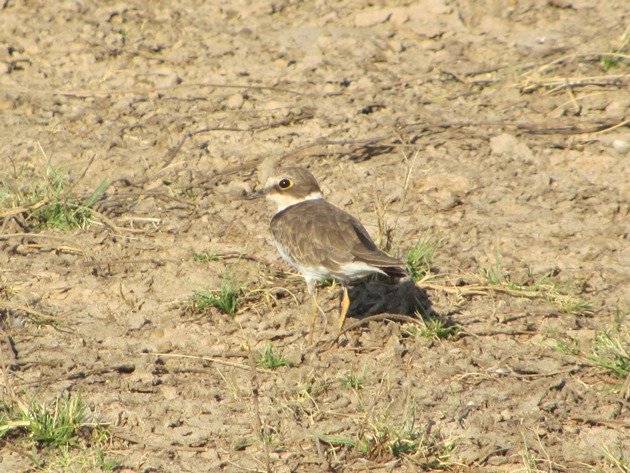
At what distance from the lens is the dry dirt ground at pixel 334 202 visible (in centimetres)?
586

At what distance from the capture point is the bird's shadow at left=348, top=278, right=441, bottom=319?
695cm

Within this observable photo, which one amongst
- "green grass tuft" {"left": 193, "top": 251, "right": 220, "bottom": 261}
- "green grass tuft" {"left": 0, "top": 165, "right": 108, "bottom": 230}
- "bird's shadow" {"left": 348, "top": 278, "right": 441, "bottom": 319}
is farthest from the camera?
"green grass tuft" {"left": 0, "top": 165, "right": 108, "bottom": 230}

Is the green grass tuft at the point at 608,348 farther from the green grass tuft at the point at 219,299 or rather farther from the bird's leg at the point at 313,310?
the green grass tuft at the point at 219,299

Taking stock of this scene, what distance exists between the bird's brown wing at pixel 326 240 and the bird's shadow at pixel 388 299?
0.48 meters

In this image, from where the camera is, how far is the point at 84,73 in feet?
31.2

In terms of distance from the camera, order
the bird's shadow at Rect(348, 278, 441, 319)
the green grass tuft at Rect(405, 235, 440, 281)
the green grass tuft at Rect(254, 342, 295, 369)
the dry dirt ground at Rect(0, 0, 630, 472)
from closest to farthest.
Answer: the dry dirt ground at Rect(0, 0, 630, 472) < the green grass tuft at Rect(254, 342, 295, 369) < the bird's shadow at Rect(348, 278, 441, 319) < the green grass tuft at Rect(405, 235, 440, 281)

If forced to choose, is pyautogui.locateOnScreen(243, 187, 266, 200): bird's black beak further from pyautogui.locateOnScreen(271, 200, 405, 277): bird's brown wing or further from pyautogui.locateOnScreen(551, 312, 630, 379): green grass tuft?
pyautogui.locateOnScreen(551, 312, 630, 379): green grass tuft

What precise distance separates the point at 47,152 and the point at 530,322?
4.02m

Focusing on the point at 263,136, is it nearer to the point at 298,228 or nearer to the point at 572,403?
the point at 298,228

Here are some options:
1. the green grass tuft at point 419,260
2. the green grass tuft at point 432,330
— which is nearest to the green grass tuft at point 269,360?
the green grass tuft at point 432,330

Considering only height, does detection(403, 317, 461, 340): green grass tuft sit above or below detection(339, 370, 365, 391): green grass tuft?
below

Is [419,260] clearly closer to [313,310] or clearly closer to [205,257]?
[313,310]

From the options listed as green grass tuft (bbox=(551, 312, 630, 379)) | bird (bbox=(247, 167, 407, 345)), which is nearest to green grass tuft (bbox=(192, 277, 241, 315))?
bird (bbox=(247, 167, 407, 345))

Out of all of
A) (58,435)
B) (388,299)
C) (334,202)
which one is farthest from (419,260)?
(58,435)
